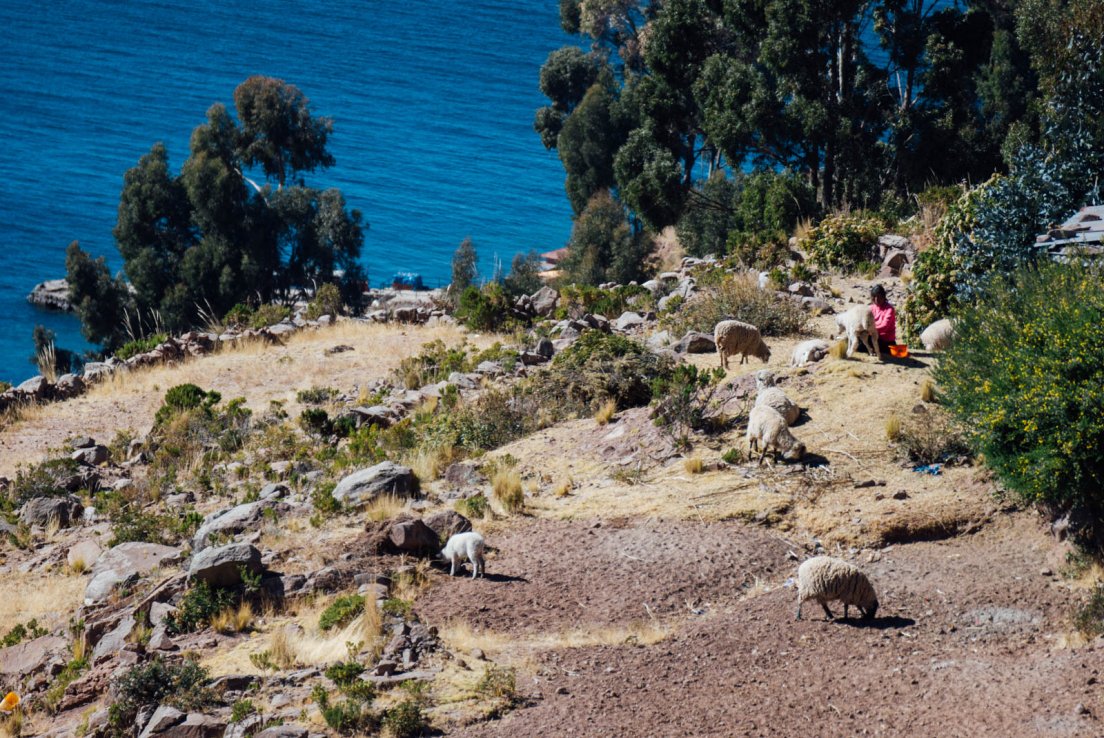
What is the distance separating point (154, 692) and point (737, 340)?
914cm

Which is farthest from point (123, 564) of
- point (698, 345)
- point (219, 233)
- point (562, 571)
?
point (219, 233)

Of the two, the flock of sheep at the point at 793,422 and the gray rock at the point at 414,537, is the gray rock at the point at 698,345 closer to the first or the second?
the flock of sheep at the point at 793,422

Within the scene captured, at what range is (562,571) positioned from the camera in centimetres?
1148

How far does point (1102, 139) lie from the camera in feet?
61.0

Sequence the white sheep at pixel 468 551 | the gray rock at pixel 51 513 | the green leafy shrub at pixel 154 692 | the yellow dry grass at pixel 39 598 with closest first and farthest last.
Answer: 1. the green leafy shrub at pixel 154 692
2. the white sheep at pixel 468 551
3. the yellow dry grass at pixel 39 598
4. the gray rock at pixel 51 513

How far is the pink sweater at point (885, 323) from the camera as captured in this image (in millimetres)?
14773

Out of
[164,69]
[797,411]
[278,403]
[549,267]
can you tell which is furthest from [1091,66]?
[164,69]

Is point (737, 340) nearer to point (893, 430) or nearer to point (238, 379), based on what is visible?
point (893, 430)

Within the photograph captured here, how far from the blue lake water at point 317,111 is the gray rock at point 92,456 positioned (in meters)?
28.0

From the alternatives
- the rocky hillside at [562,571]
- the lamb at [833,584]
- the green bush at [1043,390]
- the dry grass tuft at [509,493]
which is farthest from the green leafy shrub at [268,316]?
the lamb at [833,584]

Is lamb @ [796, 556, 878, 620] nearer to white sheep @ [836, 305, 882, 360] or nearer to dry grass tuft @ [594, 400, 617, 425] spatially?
white sheep @ [836, 305, 882, 360]

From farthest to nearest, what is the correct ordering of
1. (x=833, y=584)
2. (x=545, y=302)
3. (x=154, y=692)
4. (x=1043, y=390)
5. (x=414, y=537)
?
1. (x=545, y=302)
2. (x=414, y=537)
3. (x=1043, y=390)
4. (x=833, y=584)
5. (x=154, y=692)

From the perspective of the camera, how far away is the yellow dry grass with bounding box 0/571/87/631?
1291 centimetres

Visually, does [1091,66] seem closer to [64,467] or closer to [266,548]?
[266,548]
